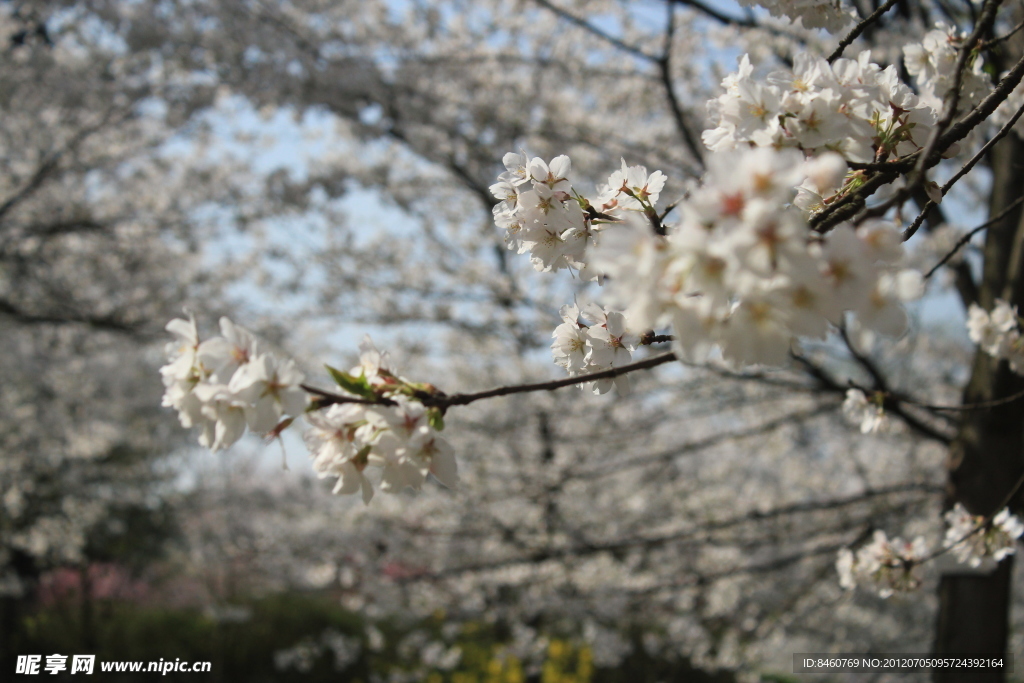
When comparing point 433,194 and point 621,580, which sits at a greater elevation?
point 433,194

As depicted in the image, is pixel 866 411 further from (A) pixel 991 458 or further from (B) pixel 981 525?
(A) pixel 991 458

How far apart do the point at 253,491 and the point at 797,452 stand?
8.82 meters

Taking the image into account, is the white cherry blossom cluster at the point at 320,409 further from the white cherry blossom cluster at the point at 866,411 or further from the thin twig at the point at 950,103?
the white cherry blossom cluster at the point at 866,411

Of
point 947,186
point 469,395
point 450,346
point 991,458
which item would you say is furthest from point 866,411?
point 450,346

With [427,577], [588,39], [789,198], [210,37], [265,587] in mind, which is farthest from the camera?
[265,587]

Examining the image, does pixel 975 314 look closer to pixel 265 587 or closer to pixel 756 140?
pixel 756 140

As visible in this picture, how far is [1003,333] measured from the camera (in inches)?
69.7

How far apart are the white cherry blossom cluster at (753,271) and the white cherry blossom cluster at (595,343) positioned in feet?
1.12

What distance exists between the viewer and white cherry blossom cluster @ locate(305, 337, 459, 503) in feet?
2.44

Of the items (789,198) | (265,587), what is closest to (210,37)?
(789,198)

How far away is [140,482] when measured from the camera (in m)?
9.16

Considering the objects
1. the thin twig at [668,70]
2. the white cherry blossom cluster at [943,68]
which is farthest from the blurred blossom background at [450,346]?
the white cherry blossom cluster at [943,68]

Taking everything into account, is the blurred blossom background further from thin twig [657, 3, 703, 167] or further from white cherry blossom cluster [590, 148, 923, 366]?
white cherry blossom cluster [590, 148, 923, 366]

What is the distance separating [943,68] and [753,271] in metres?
0.93
